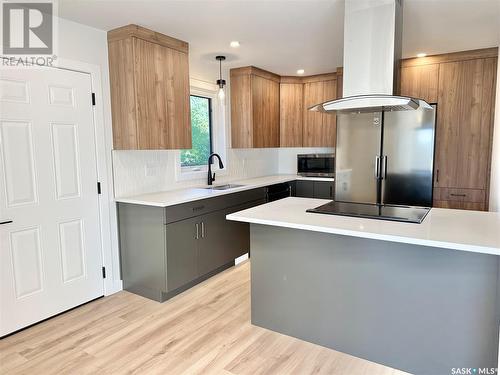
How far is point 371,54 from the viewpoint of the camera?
7.66ft

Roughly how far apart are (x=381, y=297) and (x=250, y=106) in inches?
120

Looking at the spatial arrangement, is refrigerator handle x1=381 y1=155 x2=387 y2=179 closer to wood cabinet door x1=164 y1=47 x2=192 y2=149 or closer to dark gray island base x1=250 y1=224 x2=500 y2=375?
dark gray island base x1=250 y1=224 x2=500 y2=375

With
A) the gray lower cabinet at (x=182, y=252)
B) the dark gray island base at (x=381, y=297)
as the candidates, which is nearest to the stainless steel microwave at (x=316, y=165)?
the gray lower cabinet at (x=182, y=252)

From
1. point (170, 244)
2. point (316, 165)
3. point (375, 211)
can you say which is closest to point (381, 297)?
point (375, 211)

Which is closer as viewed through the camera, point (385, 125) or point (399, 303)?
point (399, 303)

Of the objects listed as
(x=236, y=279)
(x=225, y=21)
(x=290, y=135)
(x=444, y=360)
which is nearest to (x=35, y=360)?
(x=236, y=279)

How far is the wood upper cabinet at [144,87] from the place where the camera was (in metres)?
2.95

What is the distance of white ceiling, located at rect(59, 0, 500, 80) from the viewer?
2.51m

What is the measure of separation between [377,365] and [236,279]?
1.72 metres

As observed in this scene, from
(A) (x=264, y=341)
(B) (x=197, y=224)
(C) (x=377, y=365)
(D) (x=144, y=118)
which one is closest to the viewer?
(C) (x=377, y=365)

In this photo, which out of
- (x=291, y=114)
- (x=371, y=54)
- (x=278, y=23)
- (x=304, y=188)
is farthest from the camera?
(x=291, y=114)

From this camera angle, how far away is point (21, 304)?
8.42 feet

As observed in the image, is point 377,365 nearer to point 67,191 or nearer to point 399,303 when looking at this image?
point 399,303

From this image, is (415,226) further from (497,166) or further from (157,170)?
(157,170)
